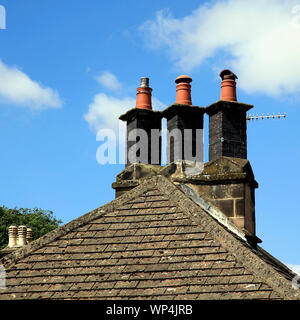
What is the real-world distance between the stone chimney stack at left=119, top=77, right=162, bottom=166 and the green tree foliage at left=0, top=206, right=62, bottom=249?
882 inches

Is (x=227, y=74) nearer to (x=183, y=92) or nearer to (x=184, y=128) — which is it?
(x=183, y=92)

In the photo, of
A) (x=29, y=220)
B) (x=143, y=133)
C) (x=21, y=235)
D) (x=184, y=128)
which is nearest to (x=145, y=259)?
(x=184, y=128)

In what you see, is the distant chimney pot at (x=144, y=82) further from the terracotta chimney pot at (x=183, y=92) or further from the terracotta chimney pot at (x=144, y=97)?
the terracotta chimney pot at (x=183, y=92)

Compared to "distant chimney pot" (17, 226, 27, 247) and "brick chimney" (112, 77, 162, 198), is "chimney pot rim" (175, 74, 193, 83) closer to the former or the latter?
"brick chimney" (112, 77, 162, 198)

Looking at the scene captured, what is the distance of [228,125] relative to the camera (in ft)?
39.9

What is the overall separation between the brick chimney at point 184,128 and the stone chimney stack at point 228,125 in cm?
23

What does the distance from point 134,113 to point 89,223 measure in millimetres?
3720

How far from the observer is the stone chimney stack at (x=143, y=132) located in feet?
41.6

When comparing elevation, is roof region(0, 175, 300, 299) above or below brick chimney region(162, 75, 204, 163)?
below

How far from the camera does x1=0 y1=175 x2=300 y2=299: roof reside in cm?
786

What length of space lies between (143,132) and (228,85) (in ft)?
6.28

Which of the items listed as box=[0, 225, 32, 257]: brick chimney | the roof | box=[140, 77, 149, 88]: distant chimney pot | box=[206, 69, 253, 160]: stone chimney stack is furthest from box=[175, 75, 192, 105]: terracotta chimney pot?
box=[0, 225, 32, 257]: brick chimney

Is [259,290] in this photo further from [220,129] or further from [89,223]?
[220,129]

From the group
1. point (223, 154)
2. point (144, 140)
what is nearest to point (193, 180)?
point (223, 154)
